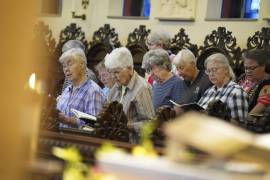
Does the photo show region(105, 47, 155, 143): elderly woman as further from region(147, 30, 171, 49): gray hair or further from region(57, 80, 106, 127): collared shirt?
region(147, 30, 171, 49): gray hair

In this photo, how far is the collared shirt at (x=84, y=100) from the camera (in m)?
5.66

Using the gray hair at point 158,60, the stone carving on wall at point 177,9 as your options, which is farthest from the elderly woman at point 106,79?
the stone carving on wall at point 177,9

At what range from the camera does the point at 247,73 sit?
6.37 metres

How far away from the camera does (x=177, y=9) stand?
9883mm

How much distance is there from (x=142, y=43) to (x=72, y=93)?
377 cm

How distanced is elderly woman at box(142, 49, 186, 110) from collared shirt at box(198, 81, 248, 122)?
59 centimetres

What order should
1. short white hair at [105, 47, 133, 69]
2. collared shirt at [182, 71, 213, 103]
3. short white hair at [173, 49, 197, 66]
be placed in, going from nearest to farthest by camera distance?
short white hair at [105, 47, 133, 69]
collared shirt at [182, 71, 213, 103]
short white hair at [173, 49, 197, 66]

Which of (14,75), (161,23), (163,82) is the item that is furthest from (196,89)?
(14,75)

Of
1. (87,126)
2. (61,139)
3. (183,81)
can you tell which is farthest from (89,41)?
(61,139)

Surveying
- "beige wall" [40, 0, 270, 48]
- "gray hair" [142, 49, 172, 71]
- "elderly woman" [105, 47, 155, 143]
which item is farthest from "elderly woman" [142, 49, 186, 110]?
"beige wall" [40, 0, 270, 48]

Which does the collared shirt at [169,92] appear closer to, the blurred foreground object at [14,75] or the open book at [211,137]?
the open book at [211,137]

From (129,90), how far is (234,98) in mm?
931

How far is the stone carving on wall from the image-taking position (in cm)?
972

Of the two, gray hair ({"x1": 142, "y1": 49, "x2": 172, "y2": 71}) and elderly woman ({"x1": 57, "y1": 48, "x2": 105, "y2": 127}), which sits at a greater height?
gray hair ({"x1": 142, "y1": 49, "x2": 172, "y2": 71})
